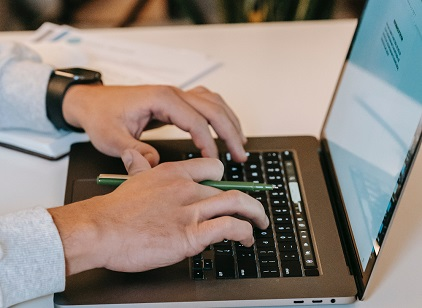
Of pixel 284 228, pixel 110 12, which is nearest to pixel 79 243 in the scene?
pixel 284 228

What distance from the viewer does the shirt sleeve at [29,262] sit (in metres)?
0.75

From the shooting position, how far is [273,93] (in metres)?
1.21

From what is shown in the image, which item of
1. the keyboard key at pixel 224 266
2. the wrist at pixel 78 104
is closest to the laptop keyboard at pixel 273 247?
the keyboard key at pixel 224 266

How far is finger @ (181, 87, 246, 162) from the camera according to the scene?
100 centimetres

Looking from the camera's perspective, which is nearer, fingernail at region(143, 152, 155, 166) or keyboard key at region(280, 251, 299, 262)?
keyboard key at region(280, 251, 299, 262)

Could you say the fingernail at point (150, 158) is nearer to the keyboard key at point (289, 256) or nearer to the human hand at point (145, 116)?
the human hand at point (145, 116)

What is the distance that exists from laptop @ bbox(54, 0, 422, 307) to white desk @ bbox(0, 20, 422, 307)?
0.17 ft

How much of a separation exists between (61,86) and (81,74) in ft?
0.13

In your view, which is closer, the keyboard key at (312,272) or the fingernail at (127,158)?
the keyboard key at (312,272)

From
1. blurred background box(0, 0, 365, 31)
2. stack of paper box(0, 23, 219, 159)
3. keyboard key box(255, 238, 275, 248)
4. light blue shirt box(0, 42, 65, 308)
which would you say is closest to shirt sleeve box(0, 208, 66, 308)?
light blue shirt box(0, 42, 65, 308)

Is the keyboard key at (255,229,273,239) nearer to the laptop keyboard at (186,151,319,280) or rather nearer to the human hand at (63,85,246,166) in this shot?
the laptop keyboard at (186,151,319,280)

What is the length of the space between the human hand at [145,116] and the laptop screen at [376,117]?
16cm

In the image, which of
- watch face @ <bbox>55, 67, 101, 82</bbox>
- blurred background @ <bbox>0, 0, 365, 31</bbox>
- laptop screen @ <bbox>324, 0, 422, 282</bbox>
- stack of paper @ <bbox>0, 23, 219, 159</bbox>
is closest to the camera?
laptop screen @ <bbox>324, 0, 422, 282</bbox>

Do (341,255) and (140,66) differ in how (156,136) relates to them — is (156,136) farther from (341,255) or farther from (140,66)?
(341,255)
